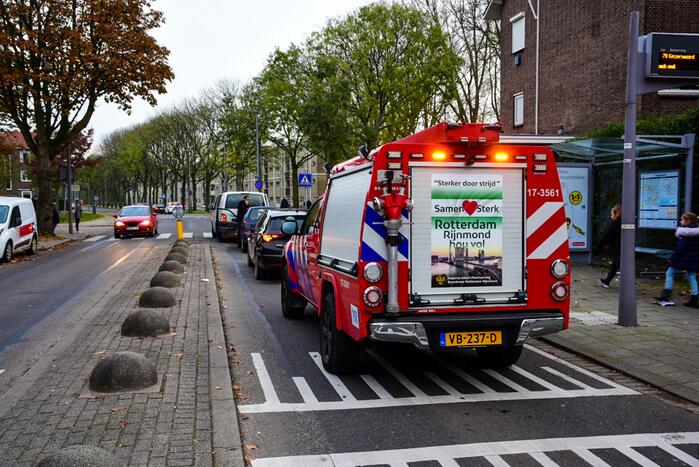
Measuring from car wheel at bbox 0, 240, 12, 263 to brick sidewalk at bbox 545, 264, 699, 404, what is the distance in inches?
627

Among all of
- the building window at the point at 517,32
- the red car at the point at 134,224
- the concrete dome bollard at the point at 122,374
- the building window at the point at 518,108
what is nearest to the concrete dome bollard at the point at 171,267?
the concrete dome bollard at the point at 122,374

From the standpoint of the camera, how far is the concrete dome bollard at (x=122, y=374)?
537 centimetres

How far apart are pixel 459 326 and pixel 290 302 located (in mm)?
4361

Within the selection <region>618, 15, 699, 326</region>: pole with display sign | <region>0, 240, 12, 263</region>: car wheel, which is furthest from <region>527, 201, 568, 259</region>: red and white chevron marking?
<region>0, 240, 12, 263</region>: car wheel

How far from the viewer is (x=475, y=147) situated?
5.72 m

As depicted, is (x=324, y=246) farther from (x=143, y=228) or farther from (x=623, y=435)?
(x=143, y=228)

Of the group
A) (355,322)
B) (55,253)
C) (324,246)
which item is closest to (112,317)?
(324,246)

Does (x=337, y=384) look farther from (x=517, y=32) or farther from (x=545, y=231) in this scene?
(x=517, y=32)

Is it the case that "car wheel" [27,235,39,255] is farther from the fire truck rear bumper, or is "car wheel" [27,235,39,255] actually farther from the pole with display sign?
the fire truck rear bumper

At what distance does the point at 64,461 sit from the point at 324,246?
393cm

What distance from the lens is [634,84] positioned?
8.66m

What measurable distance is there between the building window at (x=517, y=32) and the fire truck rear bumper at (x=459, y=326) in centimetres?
2581

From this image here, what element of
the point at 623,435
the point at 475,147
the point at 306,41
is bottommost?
the point at 623,435

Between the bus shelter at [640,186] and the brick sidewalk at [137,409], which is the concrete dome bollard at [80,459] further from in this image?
the bus shelter at [640,186]
